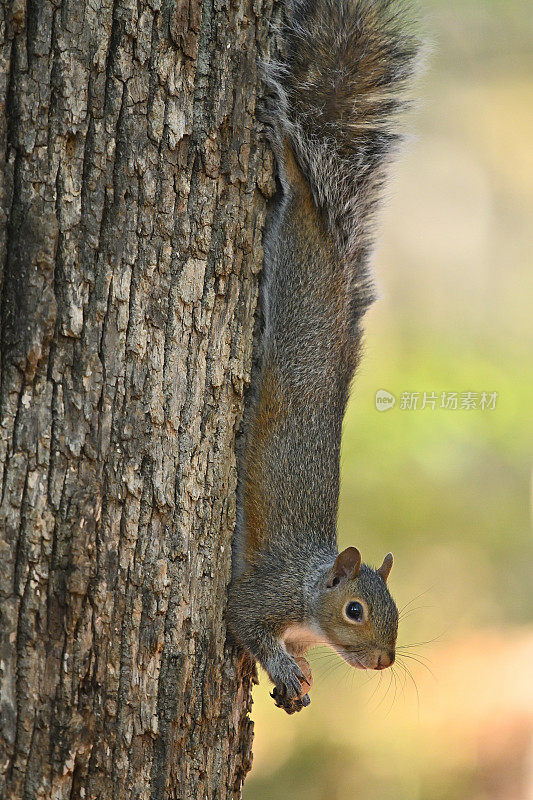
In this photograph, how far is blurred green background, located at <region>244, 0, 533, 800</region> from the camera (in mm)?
4574

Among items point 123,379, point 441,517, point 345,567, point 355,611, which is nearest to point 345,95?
point 123,379

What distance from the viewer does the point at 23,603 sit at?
1.60 meters

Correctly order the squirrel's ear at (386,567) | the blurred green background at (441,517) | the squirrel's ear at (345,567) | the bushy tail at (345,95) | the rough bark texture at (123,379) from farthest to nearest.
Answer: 1. the blurred green background at (441,517)
2. the squirrel's ear at (386,567)
3. the squirrel's ear at (345,567)
4. the bushy tail at (345,95)
5. the rough bark texture at (123,379)

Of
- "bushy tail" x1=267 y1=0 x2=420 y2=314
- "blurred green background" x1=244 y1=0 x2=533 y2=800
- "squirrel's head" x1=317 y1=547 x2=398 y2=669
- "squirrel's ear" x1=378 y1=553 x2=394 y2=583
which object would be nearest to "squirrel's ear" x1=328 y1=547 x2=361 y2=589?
"squirrel's head" x1=317 y1=547 x2=398 y2=669

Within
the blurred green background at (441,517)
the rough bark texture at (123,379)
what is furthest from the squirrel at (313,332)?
the blurred green background at (441,517)

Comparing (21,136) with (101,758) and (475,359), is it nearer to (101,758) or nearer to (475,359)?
(101,758)

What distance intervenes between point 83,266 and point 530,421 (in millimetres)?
3596

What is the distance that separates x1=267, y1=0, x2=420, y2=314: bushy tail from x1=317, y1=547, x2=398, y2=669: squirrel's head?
2.90ft

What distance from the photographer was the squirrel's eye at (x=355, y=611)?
243 centimetres

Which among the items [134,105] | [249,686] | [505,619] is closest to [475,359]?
[505,619]

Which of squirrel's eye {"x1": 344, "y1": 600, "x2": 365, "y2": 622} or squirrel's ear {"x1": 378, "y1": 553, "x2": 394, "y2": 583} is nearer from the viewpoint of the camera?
squirrel's eye {"x1": 344, "y1": 600, "x2": 365, "y2": 622}

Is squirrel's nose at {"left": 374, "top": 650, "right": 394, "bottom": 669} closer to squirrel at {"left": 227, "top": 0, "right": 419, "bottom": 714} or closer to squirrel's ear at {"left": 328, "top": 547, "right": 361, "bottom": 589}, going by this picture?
squirrel at {"left": 227, "top": 0, "right": 419, "bottom": 714}

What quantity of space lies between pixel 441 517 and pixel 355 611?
2568mm

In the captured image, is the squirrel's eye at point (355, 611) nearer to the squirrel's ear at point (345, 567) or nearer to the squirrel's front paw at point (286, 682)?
the squirrel's ear at point (345, 567)
